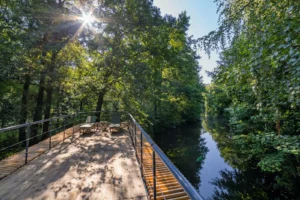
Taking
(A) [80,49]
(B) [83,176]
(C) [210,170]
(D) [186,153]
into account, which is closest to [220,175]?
(C) [210,170]

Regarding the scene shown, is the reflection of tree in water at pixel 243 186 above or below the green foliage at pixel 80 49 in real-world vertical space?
below

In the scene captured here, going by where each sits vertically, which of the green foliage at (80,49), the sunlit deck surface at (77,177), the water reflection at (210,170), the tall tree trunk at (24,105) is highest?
the green foliage at (80,49)

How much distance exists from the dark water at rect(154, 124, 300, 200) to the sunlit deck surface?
5579 millimetres

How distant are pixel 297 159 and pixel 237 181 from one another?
2965mm

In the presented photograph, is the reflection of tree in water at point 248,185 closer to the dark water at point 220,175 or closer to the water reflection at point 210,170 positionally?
the dark water at point 220,175

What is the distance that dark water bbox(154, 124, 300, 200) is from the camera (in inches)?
293

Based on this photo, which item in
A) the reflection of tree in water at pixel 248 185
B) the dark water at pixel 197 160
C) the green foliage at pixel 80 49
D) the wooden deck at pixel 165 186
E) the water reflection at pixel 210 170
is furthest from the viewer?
the dark water at pixel 197 160

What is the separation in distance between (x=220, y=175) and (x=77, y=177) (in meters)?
8.79

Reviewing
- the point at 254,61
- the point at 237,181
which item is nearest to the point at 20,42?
the point at 254,61

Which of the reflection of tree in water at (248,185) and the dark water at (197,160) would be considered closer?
the reflection of tree in water at (248,185)

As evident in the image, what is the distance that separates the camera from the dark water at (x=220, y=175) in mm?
7431

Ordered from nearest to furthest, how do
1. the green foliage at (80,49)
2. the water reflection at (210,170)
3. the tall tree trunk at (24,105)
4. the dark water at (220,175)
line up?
1. the green foliage at (80,49)
2. the dark water at (220,175)
3. the water reflection at (210,170)
4. the tall tree trunk at (24,105)

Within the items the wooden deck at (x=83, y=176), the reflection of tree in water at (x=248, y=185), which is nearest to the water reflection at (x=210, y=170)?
the reflection of tree in water at (x=248, y=185)

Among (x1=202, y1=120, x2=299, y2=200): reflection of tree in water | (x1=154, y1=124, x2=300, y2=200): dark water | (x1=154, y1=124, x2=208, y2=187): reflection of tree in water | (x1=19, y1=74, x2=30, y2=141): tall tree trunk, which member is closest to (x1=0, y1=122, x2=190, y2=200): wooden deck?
(x1=154, y1=124, x2=300, y2=200): dark water
